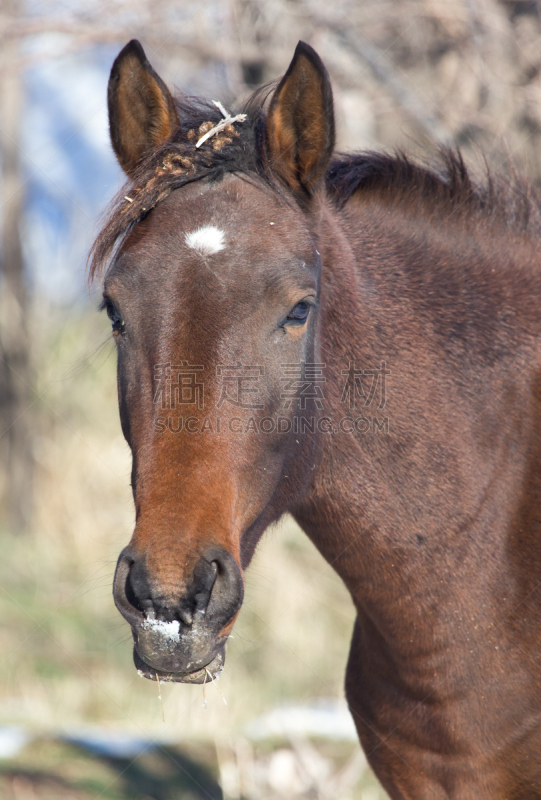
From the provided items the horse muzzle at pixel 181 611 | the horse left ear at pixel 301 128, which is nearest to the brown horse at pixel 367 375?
the horse left ear at pixel 301 128

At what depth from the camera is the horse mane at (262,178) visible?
234cm

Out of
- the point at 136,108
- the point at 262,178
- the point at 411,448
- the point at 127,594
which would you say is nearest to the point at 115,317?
the point at 262,178

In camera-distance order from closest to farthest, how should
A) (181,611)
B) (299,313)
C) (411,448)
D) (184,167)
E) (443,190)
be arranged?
1. (181,611)
2. (299,313)
3. (184,167)
4. (411,448)
5. (443,190)

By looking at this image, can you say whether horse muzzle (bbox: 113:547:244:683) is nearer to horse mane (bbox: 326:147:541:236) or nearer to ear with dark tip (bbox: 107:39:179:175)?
ear with dark tip (bbox: 107:39:179:175)

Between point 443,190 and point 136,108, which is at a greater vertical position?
point 136,108

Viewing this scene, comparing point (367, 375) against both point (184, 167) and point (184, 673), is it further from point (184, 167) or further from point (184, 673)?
point (184, 673)

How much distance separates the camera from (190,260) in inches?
84.1

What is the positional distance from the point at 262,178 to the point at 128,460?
5.58 meters

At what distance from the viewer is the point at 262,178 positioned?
2.37 meters

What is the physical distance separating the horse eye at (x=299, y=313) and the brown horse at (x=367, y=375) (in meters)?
0.01

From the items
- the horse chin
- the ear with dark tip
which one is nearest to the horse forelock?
the ear with dark tip

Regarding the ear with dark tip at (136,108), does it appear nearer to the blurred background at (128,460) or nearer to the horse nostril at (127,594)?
the blurred background at (128,460)

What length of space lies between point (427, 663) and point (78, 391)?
5984 millimetres

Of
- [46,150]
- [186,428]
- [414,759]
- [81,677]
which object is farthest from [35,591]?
[46,150]
